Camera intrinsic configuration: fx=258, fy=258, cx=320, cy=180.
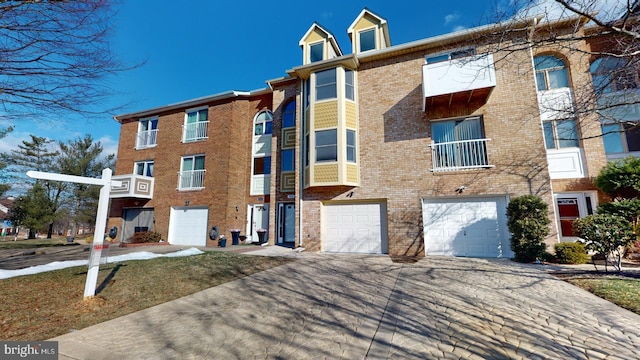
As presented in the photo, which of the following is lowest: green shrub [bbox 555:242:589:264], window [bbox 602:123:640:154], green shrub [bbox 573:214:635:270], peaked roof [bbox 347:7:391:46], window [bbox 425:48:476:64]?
green shrub [bbox 555:242:589:264]

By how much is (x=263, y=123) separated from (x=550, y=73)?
1500 centimetres

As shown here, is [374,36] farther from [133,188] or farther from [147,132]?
[133,188]

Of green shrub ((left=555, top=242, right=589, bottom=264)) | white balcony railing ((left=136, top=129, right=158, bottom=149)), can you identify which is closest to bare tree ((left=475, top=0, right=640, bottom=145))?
green shrub ((left=555, top=242, right=589, bottom=264))

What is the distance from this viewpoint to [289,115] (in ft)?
50.4

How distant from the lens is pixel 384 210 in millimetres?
11711

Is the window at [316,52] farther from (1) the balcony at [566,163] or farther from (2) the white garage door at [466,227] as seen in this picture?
(1) the balcony at [566,163]

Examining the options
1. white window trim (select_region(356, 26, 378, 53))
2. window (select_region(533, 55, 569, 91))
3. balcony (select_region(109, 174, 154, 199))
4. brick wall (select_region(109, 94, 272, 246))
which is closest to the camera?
window (select_region(533, 55, 569, 91))

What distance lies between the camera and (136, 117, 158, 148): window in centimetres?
1841

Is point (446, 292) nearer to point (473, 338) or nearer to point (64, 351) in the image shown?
point (473, 338)

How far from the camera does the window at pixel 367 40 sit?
46.1ft

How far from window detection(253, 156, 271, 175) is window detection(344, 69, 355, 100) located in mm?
6368

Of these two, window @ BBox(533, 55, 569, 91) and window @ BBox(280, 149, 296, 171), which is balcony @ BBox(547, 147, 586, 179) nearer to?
window @ BBox(533, 55, 569, 91)

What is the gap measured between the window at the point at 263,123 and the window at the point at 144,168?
808 cm

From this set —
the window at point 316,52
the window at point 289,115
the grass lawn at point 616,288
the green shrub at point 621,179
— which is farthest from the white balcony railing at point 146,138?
the green shrub at point 621,179
